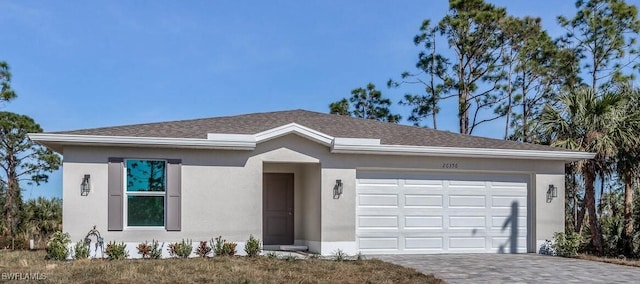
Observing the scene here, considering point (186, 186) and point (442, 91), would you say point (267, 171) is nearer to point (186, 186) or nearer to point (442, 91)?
point (186, 186)

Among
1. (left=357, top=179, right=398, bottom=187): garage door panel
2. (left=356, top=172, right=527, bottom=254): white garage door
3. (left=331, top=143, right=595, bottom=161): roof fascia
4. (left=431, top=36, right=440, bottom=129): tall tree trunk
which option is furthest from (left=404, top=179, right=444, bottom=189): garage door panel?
(left=431, top=36, right=440, bottom=129): tall tree trunk

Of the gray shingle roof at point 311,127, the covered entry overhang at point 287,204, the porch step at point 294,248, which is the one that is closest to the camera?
the gray shingle roof at point 311,127

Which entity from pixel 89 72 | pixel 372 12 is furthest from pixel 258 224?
pixel 372 12

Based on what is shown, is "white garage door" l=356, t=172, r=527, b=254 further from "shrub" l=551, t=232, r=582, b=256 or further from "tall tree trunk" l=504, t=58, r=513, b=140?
"tall tree trunk" l=504, t=58, r=513, b=140

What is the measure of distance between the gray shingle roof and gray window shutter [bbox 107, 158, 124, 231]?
31.9 inches

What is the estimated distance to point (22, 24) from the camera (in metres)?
20.0

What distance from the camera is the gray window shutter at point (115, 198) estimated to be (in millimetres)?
13602

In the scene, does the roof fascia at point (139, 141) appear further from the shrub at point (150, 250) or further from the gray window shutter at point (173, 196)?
the shrub at point (150, 250)

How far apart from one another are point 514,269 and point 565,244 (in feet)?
13.2

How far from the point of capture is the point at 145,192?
1395 cm

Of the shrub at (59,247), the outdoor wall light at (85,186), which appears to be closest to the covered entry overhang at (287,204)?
the outdoor wall light at (85,186)

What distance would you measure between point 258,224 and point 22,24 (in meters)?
11.3

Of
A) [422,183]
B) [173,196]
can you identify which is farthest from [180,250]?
[422,183]

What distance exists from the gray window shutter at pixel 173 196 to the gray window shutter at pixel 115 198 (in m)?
0.99
